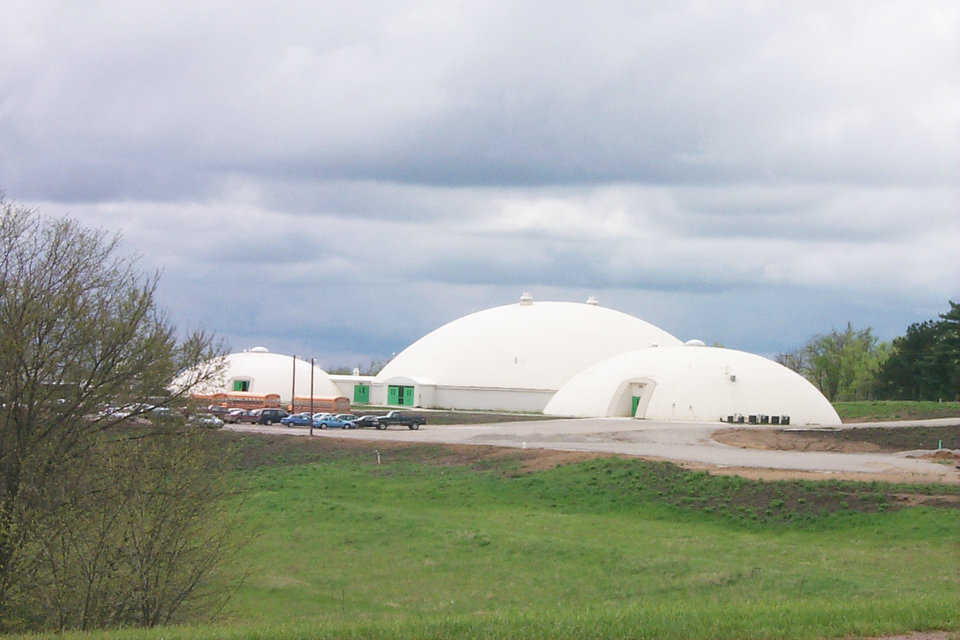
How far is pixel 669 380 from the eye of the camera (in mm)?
61344

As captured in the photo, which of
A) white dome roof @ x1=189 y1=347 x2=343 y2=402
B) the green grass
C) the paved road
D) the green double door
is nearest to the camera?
the paved road

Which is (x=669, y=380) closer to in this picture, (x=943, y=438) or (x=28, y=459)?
(x=943, y=438)

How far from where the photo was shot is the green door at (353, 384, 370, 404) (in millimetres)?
80688

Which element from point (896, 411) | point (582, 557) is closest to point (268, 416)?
point (582, 557)

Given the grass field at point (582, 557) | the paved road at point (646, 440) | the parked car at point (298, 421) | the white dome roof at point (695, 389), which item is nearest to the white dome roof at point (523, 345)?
the white dome roof at point (695, 389)

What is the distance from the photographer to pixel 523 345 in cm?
7844

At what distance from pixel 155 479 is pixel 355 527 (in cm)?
1300

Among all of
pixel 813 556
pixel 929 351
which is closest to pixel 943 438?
pixel 813 556

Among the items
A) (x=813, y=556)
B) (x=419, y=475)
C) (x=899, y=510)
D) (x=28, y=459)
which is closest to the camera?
(x=28, y=459)

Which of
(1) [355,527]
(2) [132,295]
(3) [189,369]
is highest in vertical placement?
(2) [132,295]

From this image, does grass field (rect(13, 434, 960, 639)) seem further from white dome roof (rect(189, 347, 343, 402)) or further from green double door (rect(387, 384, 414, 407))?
white dome roof (rect(189, 347, 343, 402))

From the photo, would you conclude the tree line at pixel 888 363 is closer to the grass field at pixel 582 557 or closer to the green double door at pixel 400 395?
the green double door at pixel 400 395

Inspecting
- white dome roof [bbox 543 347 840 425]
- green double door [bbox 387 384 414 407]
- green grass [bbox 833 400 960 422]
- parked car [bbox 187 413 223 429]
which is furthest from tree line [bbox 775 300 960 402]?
parked car [bbox 187 413 223 429]

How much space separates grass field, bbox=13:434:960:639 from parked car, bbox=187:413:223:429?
3273mm
